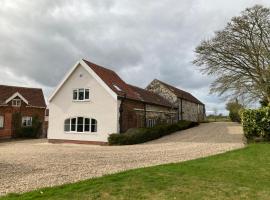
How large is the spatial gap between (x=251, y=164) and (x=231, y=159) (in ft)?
4.46

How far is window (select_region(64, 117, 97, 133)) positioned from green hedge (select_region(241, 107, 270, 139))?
11.9 meters

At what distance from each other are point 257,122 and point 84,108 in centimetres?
1383

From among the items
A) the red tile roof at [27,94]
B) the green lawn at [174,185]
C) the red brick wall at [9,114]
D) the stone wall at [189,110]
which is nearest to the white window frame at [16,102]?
the red brick wall at [9,114]

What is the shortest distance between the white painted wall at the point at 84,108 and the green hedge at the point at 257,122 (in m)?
9.93

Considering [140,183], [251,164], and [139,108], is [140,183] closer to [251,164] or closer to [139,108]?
[251,164]

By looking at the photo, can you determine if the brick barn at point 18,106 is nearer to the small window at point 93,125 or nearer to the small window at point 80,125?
the small window at point 80,125

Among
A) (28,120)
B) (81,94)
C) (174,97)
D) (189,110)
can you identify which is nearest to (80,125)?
(81,94)

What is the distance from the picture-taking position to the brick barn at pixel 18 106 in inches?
1415

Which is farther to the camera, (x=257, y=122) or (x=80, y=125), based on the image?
(x=80, y=125)

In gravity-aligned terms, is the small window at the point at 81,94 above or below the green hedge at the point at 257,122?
above

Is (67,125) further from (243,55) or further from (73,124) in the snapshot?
(243,55)

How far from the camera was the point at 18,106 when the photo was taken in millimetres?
37500

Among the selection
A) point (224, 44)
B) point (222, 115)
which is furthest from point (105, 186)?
point (222, 115)

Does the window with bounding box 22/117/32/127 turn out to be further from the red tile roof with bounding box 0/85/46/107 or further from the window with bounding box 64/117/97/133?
the window with bounding box 64/117/97/133
